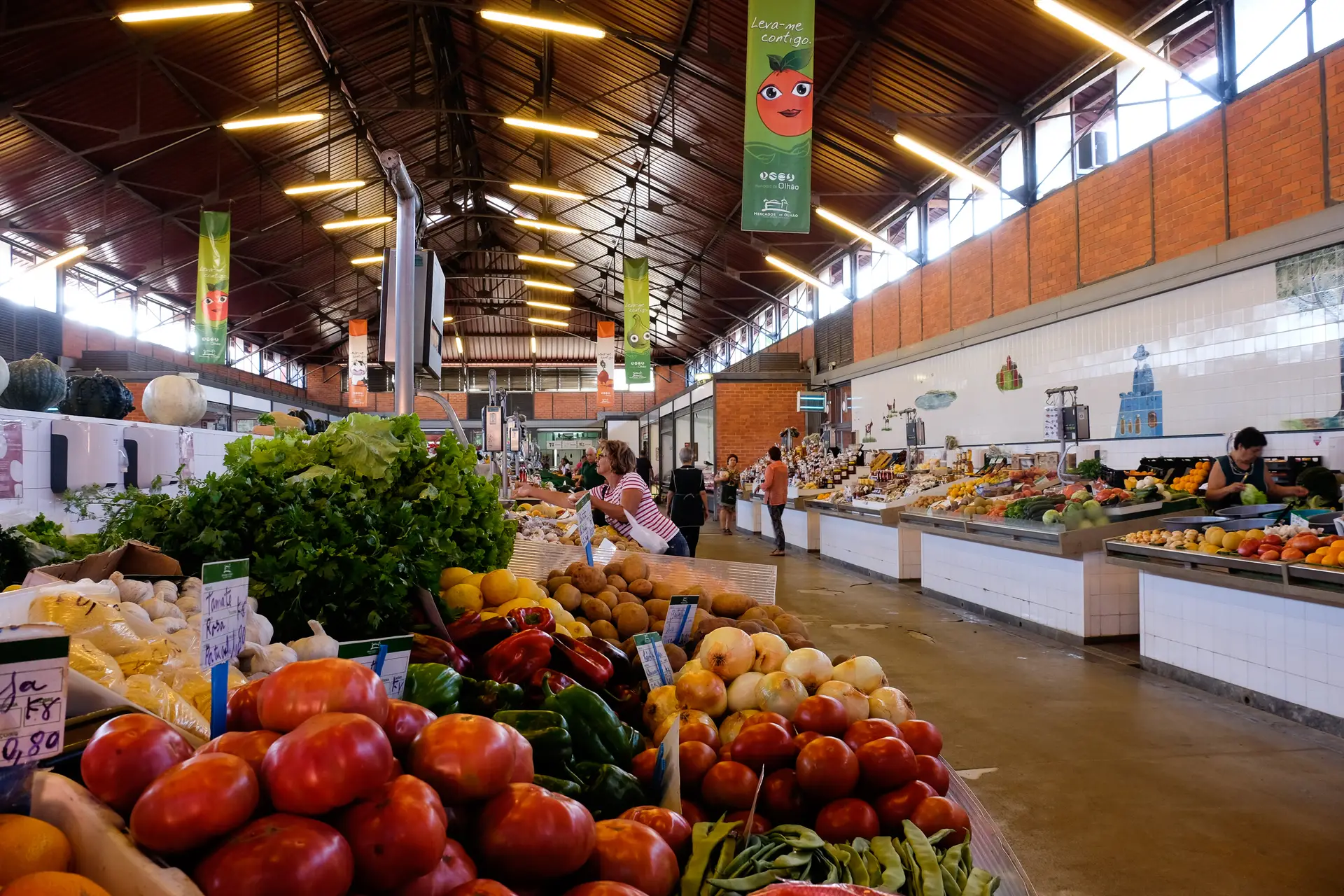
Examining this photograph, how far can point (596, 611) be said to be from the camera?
285 centimetres

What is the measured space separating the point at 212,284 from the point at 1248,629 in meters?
14.0

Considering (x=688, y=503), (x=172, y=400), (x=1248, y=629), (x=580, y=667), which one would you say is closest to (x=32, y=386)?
(x=172, y=400)

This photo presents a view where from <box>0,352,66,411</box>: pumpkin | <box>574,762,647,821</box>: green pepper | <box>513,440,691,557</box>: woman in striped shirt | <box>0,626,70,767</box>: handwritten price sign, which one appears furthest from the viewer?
<box>513,440,691,557</box>: woman in striped shirt

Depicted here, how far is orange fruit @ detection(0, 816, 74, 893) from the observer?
847mm

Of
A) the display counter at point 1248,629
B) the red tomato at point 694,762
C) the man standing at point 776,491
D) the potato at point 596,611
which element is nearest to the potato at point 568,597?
the potato at point 596,611

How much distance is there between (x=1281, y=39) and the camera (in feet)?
21.1

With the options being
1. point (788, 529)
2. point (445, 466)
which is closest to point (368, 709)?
point (445, 466)

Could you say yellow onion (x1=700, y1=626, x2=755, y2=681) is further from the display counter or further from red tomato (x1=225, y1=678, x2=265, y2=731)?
the display counter

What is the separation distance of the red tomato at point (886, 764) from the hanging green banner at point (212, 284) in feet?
45.2

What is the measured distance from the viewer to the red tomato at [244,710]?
1186 mm

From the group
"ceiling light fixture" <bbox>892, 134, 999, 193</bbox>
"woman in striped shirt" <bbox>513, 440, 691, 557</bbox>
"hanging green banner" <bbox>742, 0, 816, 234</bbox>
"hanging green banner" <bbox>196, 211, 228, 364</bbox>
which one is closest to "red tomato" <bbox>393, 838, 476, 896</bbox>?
"woman in striped shirt" <bbox>513, 440, 691, 557</bbox>

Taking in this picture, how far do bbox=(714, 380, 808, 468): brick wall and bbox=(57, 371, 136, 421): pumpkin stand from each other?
43.5ft

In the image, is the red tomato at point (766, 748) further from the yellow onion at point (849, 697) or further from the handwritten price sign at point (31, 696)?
the handwritten price sign at point (31, 696)

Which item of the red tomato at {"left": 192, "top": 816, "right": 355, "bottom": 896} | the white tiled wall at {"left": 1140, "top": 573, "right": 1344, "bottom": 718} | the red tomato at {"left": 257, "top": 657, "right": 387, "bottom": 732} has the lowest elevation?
the white tiled wall at {"left": 1140, "top": 573, "right": 1344, "bottom": 718}
